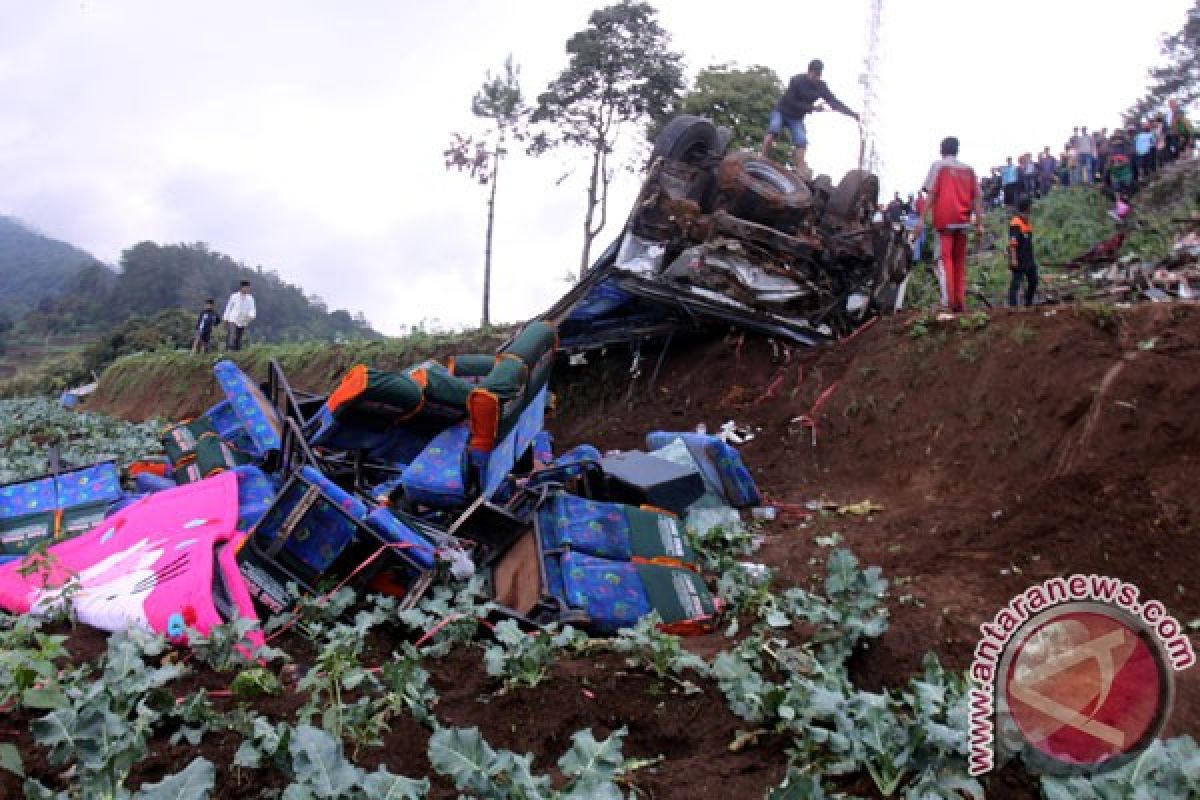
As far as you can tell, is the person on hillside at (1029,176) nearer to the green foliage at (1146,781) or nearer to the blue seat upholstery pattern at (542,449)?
the blue seat upholstery pattern at (542,449)

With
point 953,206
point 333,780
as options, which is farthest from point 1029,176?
point 333,780

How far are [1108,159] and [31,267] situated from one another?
12872 cm

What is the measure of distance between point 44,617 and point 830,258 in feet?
24.9

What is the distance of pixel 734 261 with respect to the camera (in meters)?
8.55

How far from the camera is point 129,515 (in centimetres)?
456

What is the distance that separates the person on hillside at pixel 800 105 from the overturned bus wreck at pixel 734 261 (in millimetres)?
1036

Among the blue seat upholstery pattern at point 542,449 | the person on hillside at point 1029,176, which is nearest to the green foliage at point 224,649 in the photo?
the blue seat upholstery pattern at point 542,449

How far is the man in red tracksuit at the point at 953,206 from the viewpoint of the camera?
7488mm

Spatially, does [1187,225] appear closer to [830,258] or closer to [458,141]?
[830,258]

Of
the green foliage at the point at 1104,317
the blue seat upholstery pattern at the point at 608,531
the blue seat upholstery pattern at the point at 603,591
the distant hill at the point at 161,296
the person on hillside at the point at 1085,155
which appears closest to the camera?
the blue seat upholstery pattern at the point at 603,591

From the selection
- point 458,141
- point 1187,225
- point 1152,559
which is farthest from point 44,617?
point 458,141

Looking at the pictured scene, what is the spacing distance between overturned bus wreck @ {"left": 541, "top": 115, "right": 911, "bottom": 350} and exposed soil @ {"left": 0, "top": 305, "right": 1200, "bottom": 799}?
0.55 m

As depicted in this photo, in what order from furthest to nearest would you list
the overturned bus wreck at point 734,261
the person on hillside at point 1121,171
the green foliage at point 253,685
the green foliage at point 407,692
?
the person on hillside at point 1121,171, the overturned bus wreck at point 734,261, the green foliage at point 253,685, the green foliage at point 407,692

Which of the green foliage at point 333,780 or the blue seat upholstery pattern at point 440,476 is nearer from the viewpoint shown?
the green foliage at point 333,780
